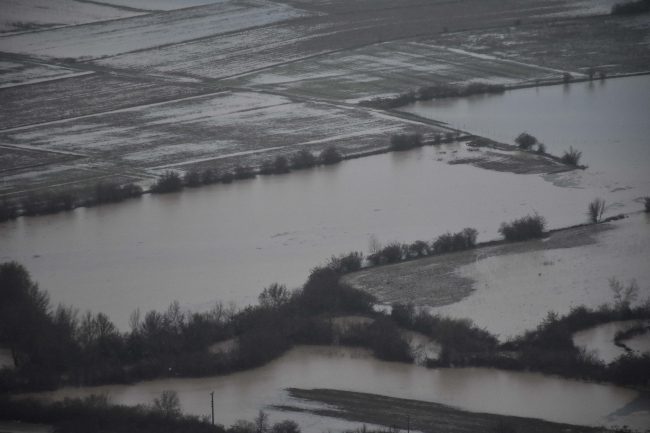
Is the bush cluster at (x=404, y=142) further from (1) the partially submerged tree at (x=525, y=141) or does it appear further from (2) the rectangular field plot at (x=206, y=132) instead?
(1) the partially submerged tree at (x=525, y=141)

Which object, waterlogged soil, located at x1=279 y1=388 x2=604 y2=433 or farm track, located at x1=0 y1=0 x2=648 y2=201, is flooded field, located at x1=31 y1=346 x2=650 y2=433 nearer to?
waterlogged soil, located at x1=279 y1=388 x2=604 y2=433

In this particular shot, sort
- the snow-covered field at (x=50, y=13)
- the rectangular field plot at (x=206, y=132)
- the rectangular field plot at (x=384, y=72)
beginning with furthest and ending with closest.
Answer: the snow-covered field at (x=50, y=13), the rectangular field plot at (x=384, y=72), the rectangular field plot at (x=206, y=132)

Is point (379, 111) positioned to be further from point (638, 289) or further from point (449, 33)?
point (638, 289)

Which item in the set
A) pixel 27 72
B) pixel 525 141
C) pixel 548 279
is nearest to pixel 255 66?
pixel 27 72

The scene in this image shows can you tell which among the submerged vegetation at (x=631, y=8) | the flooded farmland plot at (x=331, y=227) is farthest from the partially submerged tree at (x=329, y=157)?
the submerged vegetation at (x=631, y=8)

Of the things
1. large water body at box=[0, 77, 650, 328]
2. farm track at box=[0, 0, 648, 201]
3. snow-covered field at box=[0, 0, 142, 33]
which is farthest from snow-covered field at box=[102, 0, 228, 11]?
large water body at box=[0, 77, 650, 328]

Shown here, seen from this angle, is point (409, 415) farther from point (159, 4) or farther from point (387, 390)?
point (159, 4)
